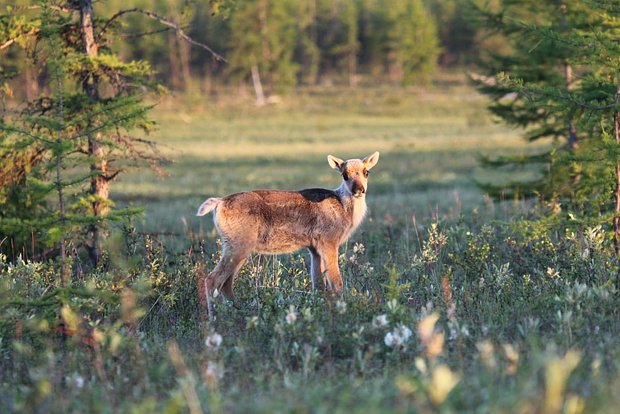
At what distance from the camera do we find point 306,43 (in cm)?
9962

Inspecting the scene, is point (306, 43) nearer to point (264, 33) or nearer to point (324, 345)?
point (264, 33)

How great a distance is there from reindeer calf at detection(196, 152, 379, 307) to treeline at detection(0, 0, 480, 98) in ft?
225

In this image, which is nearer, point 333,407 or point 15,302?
point 333,407

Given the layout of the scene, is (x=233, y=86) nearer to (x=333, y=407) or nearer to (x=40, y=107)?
(x=40, y=107)

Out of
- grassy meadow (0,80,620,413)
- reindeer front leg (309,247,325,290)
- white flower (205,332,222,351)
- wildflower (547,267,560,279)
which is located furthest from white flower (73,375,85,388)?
wildflower (547,267,560,279)

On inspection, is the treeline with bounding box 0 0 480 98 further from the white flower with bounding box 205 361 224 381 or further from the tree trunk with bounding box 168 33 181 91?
the white flower with bounding box 205 361 224 381

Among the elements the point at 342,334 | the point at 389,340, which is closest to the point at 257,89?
the point at 342,334

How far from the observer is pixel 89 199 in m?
11.8

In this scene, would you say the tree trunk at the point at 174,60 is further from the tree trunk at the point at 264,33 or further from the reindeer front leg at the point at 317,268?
the reindeer front leg at the point at 317,268

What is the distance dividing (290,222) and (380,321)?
3534 millimetres

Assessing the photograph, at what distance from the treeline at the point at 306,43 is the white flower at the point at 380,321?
72573mm

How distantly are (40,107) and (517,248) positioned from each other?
7.83 m

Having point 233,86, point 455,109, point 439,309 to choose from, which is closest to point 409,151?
point 455,109

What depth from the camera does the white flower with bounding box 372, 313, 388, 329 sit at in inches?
282
